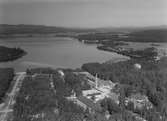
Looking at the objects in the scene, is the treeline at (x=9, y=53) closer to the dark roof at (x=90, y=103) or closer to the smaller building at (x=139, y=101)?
the dark roof at (x=90, y=103)

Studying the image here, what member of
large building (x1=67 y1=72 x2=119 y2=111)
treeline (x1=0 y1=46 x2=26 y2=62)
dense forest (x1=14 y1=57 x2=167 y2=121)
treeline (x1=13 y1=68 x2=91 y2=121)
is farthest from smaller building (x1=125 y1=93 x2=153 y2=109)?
treeline (x1=0 y1=46 x2=26 y2=62)

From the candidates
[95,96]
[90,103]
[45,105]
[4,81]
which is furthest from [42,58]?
[45,105]

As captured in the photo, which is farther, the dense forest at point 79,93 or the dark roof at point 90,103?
the dark roof at point 90,103

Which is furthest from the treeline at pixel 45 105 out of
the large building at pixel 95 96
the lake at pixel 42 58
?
the lake at pixel 42 58

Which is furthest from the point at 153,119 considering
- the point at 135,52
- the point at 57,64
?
the point at 135,52

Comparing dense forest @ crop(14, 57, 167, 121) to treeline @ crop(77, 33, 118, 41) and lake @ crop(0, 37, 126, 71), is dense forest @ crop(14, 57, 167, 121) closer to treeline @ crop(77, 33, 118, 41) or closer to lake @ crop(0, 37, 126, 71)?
lake @ crop(0, 37, 126, 71)

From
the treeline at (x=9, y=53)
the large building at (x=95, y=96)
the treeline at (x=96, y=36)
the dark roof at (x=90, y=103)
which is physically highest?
the treeline at (x=96, y=36)
